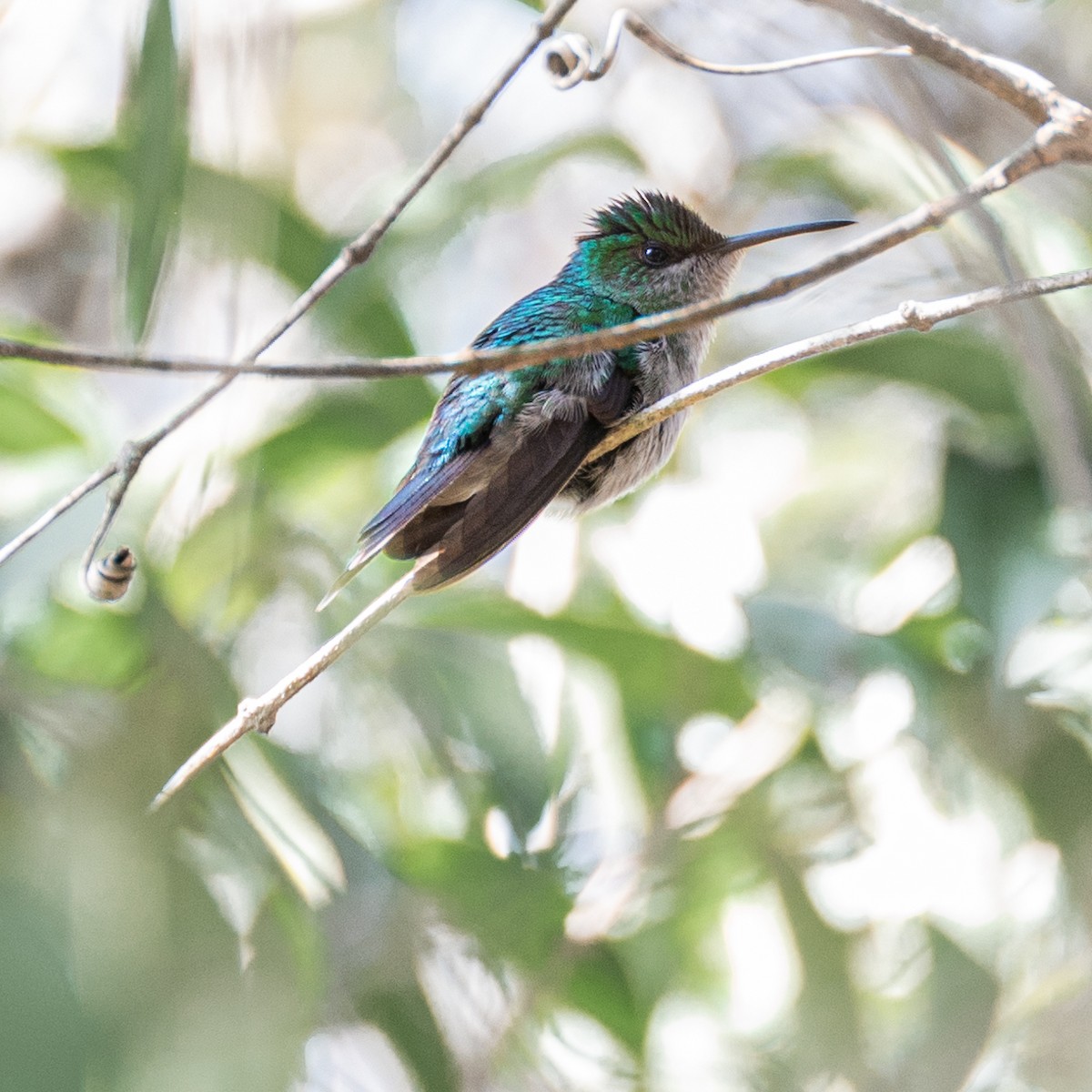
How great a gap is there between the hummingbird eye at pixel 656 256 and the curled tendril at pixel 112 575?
1.50 metres

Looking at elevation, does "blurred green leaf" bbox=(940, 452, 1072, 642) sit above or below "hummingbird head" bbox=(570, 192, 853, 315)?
below

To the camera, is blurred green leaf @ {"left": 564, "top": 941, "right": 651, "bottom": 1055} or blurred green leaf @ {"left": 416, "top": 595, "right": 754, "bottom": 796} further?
blurred green leaf @ {"left": 416, "top": 595, "right": 754, "bottom": 796}

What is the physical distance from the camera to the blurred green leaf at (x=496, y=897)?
2.58 m

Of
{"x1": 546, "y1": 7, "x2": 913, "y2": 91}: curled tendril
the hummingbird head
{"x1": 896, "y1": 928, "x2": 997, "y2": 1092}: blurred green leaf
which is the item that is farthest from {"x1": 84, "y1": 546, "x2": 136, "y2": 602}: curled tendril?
{"x1": 896, "y1": 928, "x2": 997, "y2": 1092}: blurred green leaf

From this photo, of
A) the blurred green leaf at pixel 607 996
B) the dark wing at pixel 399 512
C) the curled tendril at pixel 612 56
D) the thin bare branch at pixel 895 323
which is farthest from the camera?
the blurred green leaf at pixel 607 996

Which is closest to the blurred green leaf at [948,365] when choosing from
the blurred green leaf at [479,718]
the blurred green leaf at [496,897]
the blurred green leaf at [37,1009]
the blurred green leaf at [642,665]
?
the blurred green leaf at [642,665]

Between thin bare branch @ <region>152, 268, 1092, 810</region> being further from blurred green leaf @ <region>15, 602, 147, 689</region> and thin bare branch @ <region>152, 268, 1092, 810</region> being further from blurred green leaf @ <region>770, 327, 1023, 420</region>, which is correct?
blurred green leaf @ <region>770, 327, 1023, 420</region>

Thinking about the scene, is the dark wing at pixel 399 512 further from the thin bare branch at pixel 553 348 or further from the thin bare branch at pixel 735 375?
the thin bare branch at pixel 553 348

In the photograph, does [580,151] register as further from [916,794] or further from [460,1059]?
[460,1059]

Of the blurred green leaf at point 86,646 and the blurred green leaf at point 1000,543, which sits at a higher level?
the blurred green leaf at point 86,646

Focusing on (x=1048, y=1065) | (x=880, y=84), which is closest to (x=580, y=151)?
(x=880, y=84)

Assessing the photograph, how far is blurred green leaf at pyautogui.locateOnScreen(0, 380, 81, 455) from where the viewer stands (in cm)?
301

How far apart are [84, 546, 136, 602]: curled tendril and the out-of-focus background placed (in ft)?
1.70

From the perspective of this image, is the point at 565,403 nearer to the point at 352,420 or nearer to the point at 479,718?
the point at 479,718
